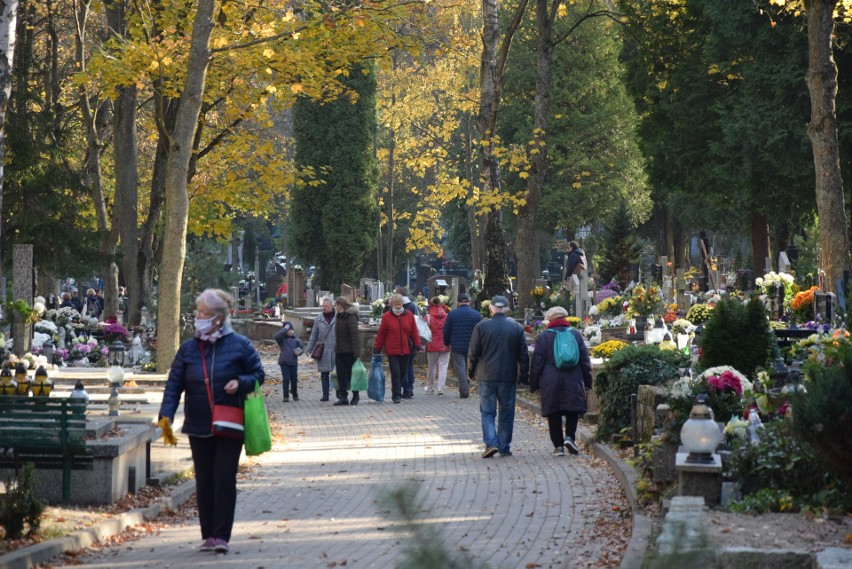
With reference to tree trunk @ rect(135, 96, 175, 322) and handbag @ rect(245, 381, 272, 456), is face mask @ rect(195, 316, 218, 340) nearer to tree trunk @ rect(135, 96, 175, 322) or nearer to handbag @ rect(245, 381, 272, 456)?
handbag @ rect(245, 381, 272, 456)

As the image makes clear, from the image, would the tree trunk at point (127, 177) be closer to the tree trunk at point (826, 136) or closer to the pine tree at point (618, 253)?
the tree trunk at point (826, 136)

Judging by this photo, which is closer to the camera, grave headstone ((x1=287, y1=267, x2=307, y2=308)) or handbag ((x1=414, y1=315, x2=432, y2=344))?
handbag ((x1=414, y1=315, x2=432, y2=344))

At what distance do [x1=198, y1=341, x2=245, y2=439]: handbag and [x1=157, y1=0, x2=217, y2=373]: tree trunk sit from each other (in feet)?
36.2

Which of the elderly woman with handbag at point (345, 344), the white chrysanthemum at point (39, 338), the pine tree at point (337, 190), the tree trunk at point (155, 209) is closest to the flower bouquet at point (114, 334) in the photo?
the white chrysanthemum at point (39, 338)

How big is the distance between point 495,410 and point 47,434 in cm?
589

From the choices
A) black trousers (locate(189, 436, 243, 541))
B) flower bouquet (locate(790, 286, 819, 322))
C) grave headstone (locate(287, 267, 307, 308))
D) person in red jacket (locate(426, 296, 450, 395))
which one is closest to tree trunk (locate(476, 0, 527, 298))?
person in red jacket (locate(426, 296, 450, 395))

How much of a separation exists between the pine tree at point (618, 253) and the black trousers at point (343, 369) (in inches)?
826

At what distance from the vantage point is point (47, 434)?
10312 mm

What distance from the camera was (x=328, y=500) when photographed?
39.6 ft

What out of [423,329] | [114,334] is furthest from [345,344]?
[114,334]

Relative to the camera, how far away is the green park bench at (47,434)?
1034 centimetres

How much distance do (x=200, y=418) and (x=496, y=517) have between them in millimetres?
2906

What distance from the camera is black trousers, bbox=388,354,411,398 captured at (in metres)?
22.7

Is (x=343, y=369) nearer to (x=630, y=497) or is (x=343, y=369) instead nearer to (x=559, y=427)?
(x=559, y=427)
